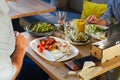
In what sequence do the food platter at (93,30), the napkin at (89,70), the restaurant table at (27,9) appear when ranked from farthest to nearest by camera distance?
1. the restaurant table at (27,9)
2. the food platter at (93,30)
3. the napkin at (89,70)

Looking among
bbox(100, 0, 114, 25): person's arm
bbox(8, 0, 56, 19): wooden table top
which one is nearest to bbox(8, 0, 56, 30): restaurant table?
bbox(8, 0, 56, 19): wooden table top

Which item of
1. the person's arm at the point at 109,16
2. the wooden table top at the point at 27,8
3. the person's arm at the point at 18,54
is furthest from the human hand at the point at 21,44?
the wooden table top at the point at 27,8

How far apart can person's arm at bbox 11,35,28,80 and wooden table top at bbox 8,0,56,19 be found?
1.16 metres

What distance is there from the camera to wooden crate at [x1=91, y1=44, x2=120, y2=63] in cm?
131

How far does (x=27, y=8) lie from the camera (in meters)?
→ 2.67

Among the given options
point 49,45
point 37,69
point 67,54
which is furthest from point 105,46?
point 37,69

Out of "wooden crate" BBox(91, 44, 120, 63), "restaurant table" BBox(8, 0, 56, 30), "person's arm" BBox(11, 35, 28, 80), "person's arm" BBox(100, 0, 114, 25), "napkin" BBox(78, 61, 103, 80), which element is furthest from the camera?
"restaurant table" BBox(8, 0, 56, 30)

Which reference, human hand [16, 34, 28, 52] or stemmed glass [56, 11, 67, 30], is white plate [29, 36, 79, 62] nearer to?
human hand [16, 34, 28, 52]

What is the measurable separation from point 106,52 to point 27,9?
61.1 inches

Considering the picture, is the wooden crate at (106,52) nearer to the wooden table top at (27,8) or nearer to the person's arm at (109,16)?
the person's arm at (109,16)

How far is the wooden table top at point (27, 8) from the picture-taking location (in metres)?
2.48

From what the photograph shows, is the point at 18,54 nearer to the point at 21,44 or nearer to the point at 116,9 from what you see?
the point at 21,44

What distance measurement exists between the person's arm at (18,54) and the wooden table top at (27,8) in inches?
45.7

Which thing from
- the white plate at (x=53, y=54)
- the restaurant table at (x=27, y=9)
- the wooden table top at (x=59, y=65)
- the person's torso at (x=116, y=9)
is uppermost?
the person's torso at (x=116, y=9)
